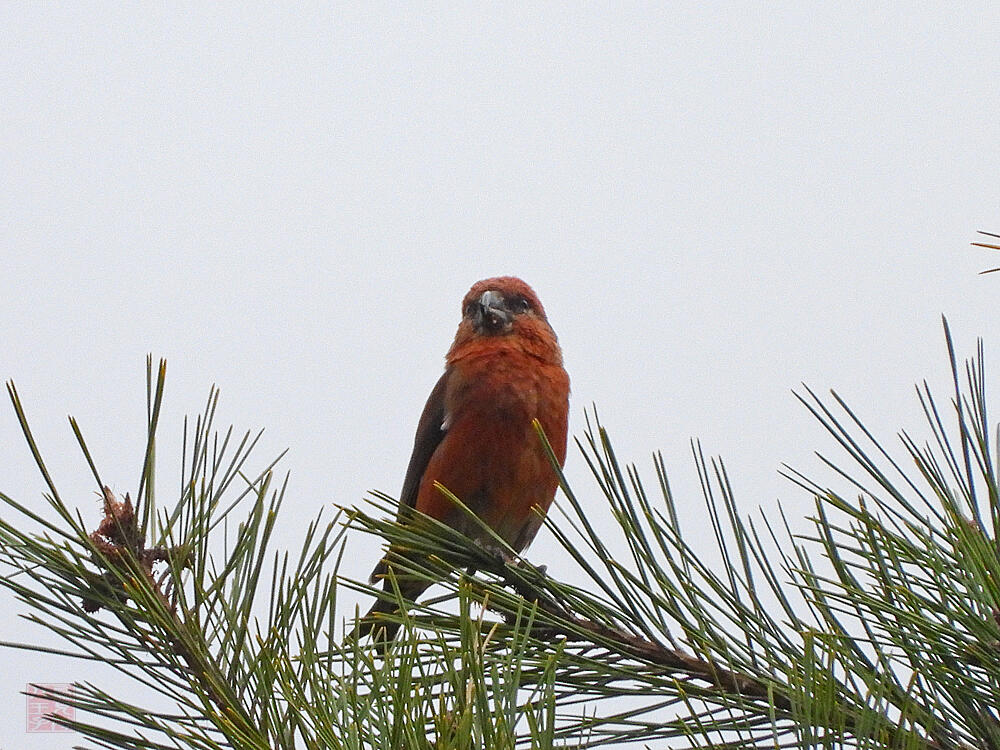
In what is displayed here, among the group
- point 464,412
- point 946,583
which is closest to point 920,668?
point 946,583

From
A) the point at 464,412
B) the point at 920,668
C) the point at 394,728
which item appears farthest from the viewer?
the point at 464,412

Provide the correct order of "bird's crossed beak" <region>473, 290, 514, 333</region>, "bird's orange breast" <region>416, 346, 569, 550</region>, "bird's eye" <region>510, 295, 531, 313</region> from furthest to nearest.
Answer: "bird's eye" <region>510, 295, 531, 313</region> < "bird's crossed beak" <region>473, 290, 514, 333</region> < "bird's orange breast" <region>416, 346, 569, 550</region>

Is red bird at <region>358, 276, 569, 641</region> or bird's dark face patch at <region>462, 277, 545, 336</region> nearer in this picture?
red bird at <region>358, 276, 569, 641</region>

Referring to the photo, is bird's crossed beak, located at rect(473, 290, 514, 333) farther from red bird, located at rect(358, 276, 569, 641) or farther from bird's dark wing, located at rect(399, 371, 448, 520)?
bird's dark wing, located at rect(399, 371, 448, 520)

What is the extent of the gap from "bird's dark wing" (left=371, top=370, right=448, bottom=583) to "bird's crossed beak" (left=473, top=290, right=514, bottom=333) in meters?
0.29

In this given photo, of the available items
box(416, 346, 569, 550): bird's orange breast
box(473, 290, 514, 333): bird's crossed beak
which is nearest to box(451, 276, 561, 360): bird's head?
box(473, 290, 514, 333): bird's crossed beak

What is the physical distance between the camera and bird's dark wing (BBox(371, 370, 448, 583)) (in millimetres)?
4492

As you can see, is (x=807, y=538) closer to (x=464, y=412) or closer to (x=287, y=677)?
(x=287, y=677)

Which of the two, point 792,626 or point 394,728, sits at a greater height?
point 792,626

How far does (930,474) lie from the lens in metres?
1.70

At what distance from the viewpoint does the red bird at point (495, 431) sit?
414 centimetres

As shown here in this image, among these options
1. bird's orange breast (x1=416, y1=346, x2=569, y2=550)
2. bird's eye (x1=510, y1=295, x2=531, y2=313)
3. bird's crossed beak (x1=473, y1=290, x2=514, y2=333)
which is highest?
bird's eye (x1=510, y1=295, x2=531, y2=313)

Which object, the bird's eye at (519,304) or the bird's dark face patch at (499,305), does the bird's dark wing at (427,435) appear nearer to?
the bird's dark face patch at (499,305)

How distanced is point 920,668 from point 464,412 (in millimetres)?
2794
